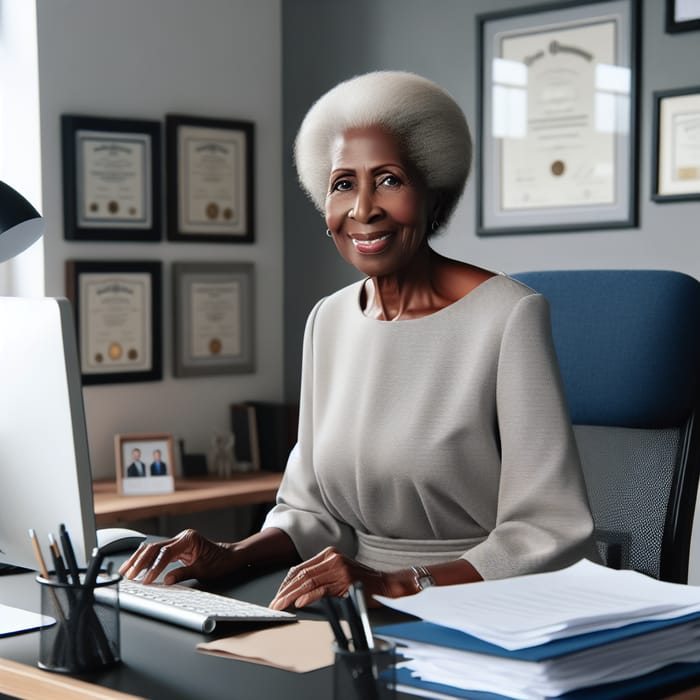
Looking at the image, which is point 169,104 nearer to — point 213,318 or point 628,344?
point 213,318

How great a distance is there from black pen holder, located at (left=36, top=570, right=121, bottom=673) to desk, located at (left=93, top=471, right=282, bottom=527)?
194 centimetres

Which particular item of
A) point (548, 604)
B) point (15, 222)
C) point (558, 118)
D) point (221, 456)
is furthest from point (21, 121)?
point (548, 604)

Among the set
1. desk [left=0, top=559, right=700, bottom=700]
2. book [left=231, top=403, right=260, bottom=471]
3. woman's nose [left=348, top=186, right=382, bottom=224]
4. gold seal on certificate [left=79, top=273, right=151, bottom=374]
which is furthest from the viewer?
book [left=231, top=403, right=260, bottom=471]

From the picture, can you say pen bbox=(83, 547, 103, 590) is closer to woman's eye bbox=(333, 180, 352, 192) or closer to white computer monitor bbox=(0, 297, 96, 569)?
white computer monitor bbox=(0, 297, 96, 569)

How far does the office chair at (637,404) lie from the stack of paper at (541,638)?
0.69 meters

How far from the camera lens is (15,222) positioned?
1.64 metres

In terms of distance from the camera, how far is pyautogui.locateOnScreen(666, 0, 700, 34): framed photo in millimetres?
3203

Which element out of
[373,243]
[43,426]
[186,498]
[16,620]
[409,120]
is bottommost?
[186,498]

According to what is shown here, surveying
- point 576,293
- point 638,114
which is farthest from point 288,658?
point 638,114

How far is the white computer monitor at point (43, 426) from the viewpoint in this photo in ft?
4.44

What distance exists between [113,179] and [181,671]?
106 inches

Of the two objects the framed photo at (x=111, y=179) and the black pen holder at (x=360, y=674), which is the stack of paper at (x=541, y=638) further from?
the framed photo at (x=111, y=179)

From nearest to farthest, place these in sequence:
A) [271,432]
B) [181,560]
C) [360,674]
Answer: [360,674]
[181,560]
[271,432]

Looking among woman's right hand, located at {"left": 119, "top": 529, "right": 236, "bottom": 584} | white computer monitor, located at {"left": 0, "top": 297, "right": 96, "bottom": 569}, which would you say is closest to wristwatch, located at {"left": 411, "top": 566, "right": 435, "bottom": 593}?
woman's right hand, located at {"left": 119, "top": 529, "right": 236, "bottom": 584}
